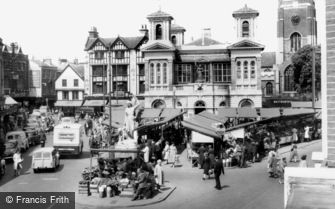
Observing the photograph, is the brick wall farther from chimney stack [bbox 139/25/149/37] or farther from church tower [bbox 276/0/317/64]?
church tower [bbox 276/0/317/64]

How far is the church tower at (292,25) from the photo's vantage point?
85.1m

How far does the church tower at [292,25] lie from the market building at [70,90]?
3841 centimetres

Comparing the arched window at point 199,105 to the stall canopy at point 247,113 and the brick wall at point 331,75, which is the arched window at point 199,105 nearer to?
the stall canopy at point 247,113

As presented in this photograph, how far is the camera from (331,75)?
29.1 ft

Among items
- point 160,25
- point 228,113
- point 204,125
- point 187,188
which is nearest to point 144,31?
point 160,25

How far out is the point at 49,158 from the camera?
2375cm

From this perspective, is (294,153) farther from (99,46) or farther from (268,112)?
(99,46)

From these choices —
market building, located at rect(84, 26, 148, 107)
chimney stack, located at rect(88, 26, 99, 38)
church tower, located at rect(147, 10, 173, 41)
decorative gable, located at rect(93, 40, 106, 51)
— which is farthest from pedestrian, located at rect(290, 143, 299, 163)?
chimney stack, located at rect(88, 26, 99, 38)

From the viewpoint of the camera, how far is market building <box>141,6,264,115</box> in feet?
161

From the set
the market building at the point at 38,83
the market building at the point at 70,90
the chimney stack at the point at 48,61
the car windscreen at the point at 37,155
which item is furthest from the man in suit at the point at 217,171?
the chimney stack at the point at 48,61

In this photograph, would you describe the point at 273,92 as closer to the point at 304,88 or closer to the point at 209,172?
the point at 304,88

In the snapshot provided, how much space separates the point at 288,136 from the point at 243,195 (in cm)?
1498

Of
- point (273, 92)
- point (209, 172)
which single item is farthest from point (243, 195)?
point (273, 92)

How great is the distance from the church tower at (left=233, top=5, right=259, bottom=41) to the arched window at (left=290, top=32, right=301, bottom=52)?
3880 centimetres
